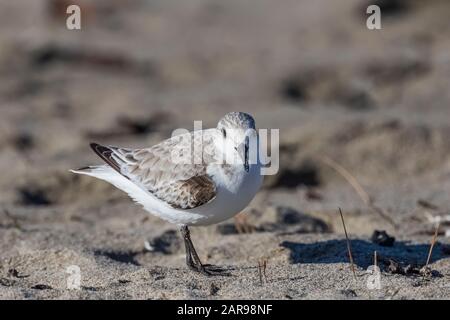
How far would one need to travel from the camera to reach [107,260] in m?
5.78

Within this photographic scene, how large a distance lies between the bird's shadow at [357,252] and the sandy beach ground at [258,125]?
0.7 inches

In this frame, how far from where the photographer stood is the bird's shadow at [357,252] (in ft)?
18.7

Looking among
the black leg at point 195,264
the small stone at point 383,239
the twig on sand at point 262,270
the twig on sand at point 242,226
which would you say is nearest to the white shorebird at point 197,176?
the black leg at point 195,264

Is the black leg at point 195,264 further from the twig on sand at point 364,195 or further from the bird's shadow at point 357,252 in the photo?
the twig on sand at point 364,195

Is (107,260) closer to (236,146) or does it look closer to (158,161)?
(158,161)

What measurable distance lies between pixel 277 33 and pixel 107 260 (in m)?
8.79

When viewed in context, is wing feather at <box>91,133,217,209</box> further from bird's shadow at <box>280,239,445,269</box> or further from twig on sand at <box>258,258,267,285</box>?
bird's shadow at <box>280,239,445,269</box>

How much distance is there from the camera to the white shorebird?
522cm

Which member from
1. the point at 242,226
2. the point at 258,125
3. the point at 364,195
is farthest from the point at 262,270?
the point at 258,125

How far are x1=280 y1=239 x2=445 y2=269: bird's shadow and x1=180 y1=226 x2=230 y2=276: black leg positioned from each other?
0.54 metres

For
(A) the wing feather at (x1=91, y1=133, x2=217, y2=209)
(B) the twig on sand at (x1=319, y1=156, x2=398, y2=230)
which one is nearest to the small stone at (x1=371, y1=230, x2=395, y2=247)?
(B) the twig on sand at (x1=319, y1=156, x2=398, y2=230)
